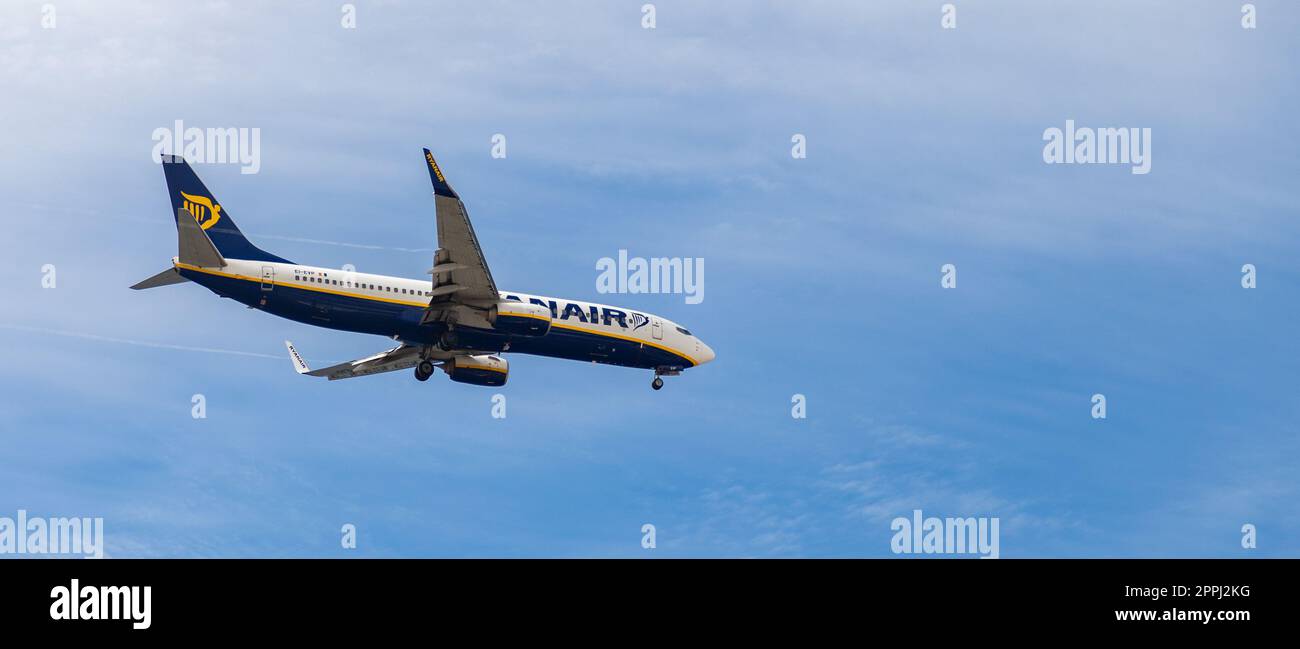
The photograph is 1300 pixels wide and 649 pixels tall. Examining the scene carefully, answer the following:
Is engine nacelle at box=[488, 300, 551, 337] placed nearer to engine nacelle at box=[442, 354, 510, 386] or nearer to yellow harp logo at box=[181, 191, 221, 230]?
engine nacelle at box=[442, 354, 510, 386]

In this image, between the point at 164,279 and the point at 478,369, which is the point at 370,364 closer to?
the point at 478,369

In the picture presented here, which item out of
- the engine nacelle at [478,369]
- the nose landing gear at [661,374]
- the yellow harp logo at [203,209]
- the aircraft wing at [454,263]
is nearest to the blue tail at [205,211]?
the yellow harp logo at [203,209]

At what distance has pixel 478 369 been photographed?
94625 mm

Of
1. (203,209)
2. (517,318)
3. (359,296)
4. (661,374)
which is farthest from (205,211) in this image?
(661,374)

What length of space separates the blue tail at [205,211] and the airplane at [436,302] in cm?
5

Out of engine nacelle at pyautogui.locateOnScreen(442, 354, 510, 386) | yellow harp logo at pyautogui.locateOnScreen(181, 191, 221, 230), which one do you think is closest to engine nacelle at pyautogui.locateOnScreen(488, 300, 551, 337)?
engine nacelle at pyautogui.locateOnScreen(442, 354, 510, 386)

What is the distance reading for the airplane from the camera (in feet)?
267

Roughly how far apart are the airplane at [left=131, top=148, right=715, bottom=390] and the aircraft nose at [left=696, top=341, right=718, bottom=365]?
2.41 meters
